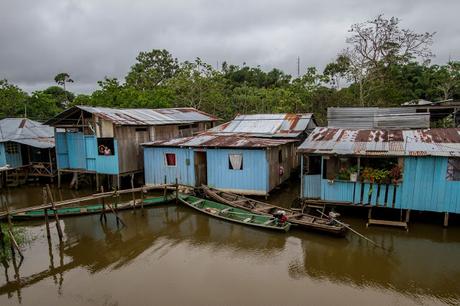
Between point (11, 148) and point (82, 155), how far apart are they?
6219 millimetres

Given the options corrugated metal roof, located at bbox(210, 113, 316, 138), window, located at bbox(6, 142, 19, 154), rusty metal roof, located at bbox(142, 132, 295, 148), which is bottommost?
window, located at bbox(6, 142, 19, 154)

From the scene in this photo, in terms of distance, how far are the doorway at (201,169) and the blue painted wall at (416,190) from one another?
25.1 ft

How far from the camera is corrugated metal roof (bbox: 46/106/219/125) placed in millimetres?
18744

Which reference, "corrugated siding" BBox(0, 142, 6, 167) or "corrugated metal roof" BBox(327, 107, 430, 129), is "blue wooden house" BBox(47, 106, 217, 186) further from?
"corrugated metal roof" BBox(327, 107, 430, 129)

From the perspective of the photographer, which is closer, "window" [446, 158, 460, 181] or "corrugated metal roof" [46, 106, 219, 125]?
"window" [446, 158, 460, 181]

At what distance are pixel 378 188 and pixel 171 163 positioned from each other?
1086 centimetres

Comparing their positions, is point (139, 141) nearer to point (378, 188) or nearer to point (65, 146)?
point (65, 146)

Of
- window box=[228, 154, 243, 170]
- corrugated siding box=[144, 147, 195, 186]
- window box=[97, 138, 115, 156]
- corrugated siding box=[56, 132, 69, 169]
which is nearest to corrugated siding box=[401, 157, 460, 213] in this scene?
window box=[228, 154, 243, 170]

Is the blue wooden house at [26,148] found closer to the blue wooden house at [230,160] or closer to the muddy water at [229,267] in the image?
the blue wooden house at [230,160]

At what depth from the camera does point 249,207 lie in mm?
14344

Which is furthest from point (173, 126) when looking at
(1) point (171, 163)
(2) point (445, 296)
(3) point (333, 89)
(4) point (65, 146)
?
(3) point (333, 89)

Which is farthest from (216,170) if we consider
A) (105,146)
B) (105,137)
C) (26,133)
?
(26,133)

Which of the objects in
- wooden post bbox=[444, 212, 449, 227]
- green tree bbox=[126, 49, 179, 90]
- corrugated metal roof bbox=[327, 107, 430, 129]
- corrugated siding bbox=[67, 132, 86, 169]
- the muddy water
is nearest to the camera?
the muddy water

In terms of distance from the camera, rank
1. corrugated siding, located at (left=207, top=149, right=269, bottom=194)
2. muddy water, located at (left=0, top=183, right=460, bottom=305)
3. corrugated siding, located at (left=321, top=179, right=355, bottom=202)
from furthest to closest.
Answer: corrugated siding, located at (left=207, top=149, right=269, bottom=194)
corrugated siding, located at (left=321, top=179, right=355, bottom=202)
muddy water, located at (left=0, top=183, right=460, bottom=305)
